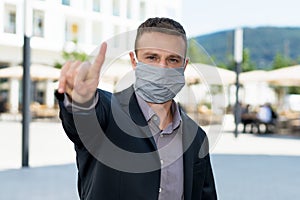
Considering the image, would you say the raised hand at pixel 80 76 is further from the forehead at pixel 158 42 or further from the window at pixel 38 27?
the window at pixel 38 27

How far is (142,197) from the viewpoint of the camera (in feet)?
5.60

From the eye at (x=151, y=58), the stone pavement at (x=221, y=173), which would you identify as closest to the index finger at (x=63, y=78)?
the eye at (x=151, y=58)

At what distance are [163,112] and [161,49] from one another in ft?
0.80

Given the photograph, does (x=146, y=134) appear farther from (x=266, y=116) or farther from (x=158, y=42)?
(x=266, y=116)

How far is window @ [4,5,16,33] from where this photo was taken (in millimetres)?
36734

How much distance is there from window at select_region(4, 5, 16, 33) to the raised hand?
121 feet

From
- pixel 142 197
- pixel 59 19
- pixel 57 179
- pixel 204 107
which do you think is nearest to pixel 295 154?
pixel 57 179

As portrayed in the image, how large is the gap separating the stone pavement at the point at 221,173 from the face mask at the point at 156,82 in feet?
9.57

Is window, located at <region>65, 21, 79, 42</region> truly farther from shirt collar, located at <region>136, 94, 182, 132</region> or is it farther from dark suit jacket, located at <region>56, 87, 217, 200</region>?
dark suit jacket, located at <region>56, 87, 217, 200</region>

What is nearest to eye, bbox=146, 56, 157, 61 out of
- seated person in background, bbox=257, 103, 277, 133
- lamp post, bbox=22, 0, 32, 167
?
lamp post, bbox=22, 0, 32, 167

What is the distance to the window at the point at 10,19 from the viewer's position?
121 ft

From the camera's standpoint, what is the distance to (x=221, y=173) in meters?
8.78

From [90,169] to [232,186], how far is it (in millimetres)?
5961

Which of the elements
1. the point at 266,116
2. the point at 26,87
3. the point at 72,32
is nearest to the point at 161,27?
the point at 26,87
